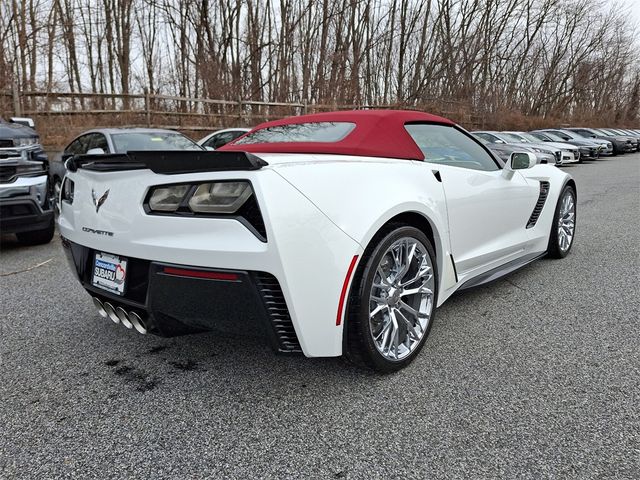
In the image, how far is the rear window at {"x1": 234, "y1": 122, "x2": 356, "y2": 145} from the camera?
9.36ft

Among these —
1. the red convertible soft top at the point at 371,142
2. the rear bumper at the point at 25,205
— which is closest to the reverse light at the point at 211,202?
the red convertible soft top at the point at 371,142

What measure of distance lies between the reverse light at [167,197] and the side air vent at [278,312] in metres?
0.51

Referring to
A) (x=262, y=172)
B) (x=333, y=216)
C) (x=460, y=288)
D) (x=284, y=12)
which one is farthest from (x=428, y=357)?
(x=284, y=12)

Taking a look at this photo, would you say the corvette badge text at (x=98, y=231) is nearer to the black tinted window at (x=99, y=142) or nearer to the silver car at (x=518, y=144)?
the black tinted window at (x=99, y=142)

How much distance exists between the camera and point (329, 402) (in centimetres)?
215

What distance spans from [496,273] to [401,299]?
44.9 inches

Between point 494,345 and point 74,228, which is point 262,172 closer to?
point 74,228

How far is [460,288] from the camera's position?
3.00m

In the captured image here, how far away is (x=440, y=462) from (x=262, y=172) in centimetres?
128

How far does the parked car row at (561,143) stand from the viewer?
599 inches

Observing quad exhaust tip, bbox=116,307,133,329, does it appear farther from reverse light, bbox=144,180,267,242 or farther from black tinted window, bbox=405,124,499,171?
black tinted window, bbox=405,124,499,171

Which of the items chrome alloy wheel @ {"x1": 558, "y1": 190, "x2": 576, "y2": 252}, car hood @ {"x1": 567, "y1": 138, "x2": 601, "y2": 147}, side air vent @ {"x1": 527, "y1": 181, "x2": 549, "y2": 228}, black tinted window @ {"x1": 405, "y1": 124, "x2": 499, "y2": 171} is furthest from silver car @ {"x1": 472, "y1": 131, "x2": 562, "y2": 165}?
black tinted window @ {"x1": 405, "y1": 124, "x2": 499, "y2": 171}

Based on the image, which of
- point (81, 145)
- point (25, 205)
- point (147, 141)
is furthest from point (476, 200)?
point (81, 145)

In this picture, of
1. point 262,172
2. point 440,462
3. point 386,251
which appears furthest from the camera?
point 386,251
